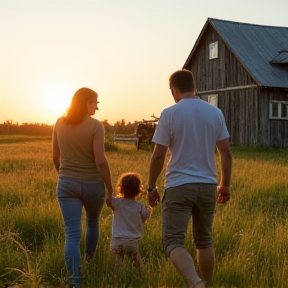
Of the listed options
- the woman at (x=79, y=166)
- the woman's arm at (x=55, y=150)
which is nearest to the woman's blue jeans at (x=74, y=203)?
the woman at (x=79, y=166)

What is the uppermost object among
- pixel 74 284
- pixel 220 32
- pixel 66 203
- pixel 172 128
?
pixel 220 32

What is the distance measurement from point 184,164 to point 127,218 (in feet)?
3.38

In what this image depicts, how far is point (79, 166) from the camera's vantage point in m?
4.95

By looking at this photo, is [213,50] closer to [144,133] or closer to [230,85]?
[230,85]

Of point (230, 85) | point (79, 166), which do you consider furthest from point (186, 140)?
point (230, 85)

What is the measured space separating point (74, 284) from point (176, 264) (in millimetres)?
930

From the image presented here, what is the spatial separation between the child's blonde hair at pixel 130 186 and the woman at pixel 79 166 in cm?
22

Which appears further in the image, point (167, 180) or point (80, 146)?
point (80, 146)

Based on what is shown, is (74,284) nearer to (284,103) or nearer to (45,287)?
(45,287)

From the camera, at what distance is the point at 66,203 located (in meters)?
4.90

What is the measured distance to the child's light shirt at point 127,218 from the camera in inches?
202

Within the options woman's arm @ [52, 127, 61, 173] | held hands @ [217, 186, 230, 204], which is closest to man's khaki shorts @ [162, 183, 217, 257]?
held hands @ [217, 186, 230, 204]

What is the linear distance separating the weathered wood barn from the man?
21801 mm

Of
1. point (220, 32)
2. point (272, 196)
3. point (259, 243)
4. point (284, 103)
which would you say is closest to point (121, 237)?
point (259, 243)
